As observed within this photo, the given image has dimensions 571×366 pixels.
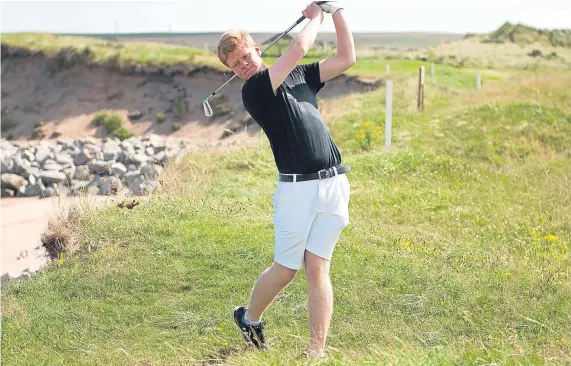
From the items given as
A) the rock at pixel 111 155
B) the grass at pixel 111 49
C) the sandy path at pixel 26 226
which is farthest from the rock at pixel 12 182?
the grass at pixel 111 49

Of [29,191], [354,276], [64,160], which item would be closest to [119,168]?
[29,191]

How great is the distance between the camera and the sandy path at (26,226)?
11.0m

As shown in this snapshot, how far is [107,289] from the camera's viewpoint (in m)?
7.94

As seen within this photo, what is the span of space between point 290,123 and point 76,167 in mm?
20826

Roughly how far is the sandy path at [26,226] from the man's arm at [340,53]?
517 cm

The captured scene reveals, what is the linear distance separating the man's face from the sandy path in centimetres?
505

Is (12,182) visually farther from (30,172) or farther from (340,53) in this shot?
(340,53)

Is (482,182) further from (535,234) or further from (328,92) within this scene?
(328,92)

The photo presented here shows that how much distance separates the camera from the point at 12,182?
23.2 m

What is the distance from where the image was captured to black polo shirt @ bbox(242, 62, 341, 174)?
540 cm

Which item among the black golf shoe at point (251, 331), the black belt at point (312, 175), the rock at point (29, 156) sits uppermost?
the black belt at point (312, 175)

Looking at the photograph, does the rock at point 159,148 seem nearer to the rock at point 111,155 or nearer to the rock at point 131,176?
the rock at point 111,155

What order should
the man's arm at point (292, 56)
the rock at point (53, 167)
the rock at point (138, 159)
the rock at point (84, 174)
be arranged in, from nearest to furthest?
the man's arm at point (292, 56)
the rock at point (84, 174)
the rock at point (53, 167)
the rock at point (138, 159)

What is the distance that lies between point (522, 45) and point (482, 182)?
52594 millimetres
